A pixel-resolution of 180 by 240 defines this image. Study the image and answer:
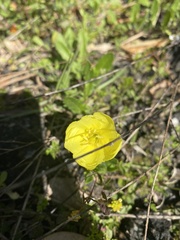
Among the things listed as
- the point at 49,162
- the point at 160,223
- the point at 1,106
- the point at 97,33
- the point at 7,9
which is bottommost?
the point at 160,223

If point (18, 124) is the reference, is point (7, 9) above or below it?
above

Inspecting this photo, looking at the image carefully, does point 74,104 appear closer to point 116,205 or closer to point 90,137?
point 90,137

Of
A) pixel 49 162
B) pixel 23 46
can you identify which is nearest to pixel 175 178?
pixel 49 162

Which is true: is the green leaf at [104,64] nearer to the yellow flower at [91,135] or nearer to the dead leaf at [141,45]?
the dead leaf at [141,45]

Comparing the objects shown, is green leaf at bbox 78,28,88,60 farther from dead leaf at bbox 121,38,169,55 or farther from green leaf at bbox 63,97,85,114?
green leaf at bbox 63,97,85,114

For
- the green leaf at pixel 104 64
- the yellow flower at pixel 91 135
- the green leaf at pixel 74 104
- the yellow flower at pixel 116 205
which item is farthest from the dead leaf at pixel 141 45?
the yellow flower at pixel 116 205

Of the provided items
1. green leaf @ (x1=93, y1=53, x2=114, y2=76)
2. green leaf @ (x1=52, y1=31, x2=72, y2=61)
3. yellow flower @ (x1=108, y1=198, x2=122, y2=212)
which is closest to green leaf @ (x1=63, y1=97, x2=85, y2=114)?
green leaf @ (x1=93, y1=53, x2=114, y2=76)

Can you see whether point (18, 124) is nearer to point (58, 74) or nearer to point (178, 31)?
point (58, 74)

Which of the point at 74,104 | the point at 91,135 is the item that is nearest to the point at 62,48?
the point at 74,104

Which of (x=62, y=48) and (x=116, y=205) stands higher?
(x=62, y=48)
